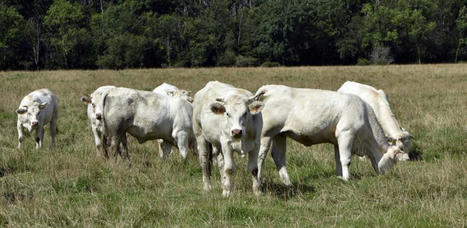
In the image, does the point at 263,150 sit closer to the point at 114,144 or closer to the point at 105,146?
the point at 114,144

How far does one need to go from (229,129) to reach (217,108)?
0.35 m

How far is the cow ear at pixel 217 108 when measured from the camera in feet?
23.5

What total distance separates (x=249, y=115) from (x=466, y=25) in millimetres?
81346

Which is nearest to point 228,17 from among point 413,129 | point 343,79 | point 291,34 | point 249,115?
point 291,34

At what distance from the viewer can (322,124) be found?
29.3ft

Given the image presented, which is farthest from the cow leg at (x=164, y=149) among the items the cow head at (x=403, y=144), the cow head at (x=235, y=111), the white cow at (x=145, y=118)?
the cow head at (x=403, y=144)

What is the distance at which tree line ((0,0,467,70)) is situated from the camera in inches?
2756

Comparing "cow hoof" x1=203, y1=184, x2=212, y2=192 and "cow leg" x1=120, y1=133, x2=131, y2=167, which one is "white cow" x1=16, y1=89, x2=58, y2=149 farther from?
"cow hoof" x1=203, y1=184, x2=212, y2=192

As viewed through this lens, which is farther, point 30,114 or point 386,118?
point 30,114

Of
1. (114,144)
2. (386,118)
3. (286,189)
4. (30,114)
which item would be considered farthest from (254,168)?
(30,114)

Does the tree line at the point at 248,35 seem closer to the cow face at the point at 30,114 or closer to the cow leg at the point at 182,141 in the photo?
the cow face at the point at 30,114

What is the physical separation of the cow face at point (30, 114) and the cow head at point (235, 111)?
23.0 ft

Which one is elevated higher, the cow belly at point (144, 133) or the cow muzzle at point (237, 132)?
the cow muzzle at point (237, 132)

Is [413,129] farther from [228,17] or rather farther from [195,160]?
[228,17]
